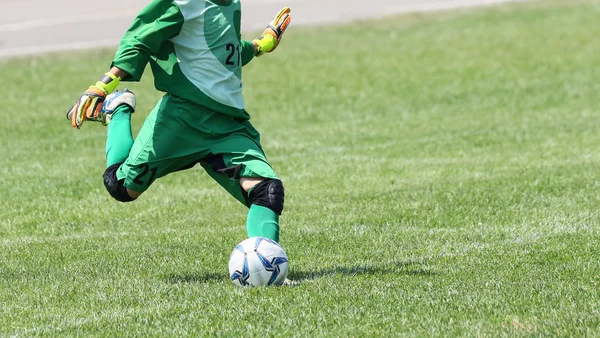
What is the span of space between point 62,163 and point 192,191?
231cm

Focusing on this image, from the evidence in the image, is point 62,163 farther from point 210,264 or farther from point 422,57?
point 422,57

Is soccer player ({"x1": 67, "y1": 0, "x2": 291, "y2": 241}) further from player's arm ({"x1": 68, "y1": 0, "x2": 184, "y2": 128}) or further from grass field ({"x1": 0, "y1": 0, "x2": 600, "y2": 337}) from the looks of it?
grass field ({"x1": 0, "y1": 0, "x2": 600, "y2": 337})

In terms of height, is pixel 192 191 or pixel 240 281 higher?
pixel 240 281

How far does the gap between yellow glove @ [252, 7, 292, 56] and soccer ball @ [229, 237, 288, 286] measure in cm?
164

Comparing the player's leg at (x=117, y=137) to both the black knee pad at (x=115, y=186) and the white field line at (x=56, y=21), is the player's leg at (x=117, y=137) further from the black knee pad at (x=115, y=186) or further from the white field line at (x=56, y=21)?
the white field line at (x=56, y=21)

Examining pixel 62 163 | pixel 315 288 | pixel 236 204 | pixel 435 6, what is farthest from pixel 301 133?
pixel 435 6

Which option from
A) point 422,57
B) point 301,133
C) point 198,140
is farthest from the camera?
point 422,57

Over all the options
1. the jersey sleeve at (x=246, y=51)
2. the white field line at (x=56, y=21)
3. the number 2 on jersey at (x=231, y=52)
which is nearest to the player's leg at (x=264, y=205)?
the number 2 on jersey at (x=231, y=52)

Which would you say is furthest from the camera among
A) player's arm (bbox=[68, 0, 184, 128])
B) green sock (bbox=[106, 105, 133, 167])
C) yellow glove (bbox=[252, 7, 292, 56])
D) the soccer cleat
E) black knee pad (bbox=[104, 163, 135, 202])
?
yellow glove (bbox=[252, 7, 292, 56])

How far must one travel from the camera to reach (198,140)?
6.22 metres

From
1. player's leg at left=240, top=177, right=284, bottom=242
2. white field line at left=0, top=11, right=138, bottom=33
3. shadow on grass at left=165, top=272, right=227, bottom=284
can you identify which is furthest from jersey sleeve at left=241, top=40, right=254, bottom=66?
white field line at left=0, top=11, right=138, bottom=33

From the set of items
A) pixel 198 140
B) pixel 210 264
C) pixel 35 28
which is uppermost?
pixel 198 140

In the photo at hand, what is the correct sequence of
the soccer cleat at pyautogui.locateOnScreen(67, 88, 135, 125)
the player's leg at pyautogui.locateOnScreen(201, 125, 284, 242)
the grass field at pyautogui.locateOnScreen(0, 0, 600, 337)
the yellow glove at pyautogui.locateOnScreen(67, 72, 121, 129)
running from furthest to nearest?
the soccer cleat at pyautogui.locateOnScreen(67, 88, 135, 125) → the player's leg at pyautogui.locateOnScreen(201, 125, 284, 242) → the yellow glove at pyautogui.locateOnScreen(67, 72, 121, 129) → the grass field at pyautogui.locateOnScreen(0, 0, 600, 337)

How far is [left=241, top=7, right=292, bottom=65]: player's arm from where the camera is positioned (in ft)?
22.6
